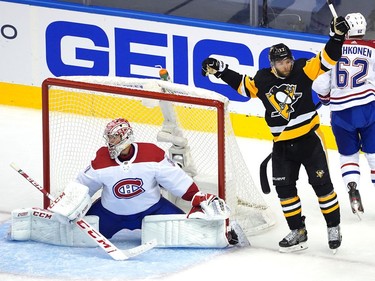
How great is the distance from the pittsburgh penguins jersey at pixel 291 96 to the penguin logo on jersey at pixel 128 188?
27.1 inches

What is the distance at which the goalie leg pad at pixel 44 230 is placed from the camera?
684cm

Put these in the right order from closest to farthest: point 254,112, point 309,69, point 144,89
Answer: point 309,69
point 144,89
point 254,112

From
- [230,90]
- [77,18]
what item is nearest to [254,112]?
[230,90]

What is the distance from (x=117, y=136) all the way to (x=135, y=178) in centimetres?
23

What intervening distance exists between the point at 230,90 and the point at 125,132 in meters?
1.98

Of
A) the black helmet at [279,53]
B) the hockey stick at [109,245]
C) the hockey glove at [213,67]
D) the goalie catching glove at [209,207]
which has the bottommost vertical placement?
the hockey stick at [109,245]

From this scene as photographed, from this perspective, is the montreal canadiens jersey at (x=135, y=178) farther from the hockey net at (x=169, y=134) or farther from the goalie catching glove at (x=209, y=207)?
the hockey net at (x=169, y=134)

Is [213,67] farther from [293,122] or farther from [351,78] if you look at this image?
[351,78]

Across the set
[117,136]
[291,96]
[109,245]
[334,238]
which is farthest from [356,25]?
[109,245]

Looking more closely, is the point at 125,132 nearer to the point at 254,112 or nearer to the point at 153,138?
the point at 153,138

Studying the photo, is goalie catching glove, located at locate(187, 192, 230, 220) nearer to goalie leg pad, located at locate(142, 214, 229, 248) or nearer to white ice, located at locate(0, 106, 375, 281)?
goalie leg pad, located at locate(142, 214, 229, 248)

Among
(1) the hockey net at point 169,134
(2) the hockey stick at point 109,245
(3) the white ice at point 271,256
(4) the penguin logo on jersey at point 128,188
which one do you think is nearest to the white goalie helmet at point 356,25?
(1) the hockey net at point 169,134

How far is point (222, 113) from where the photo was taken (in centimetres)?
669

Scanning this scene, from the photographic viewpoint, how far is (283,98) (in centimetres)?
654
